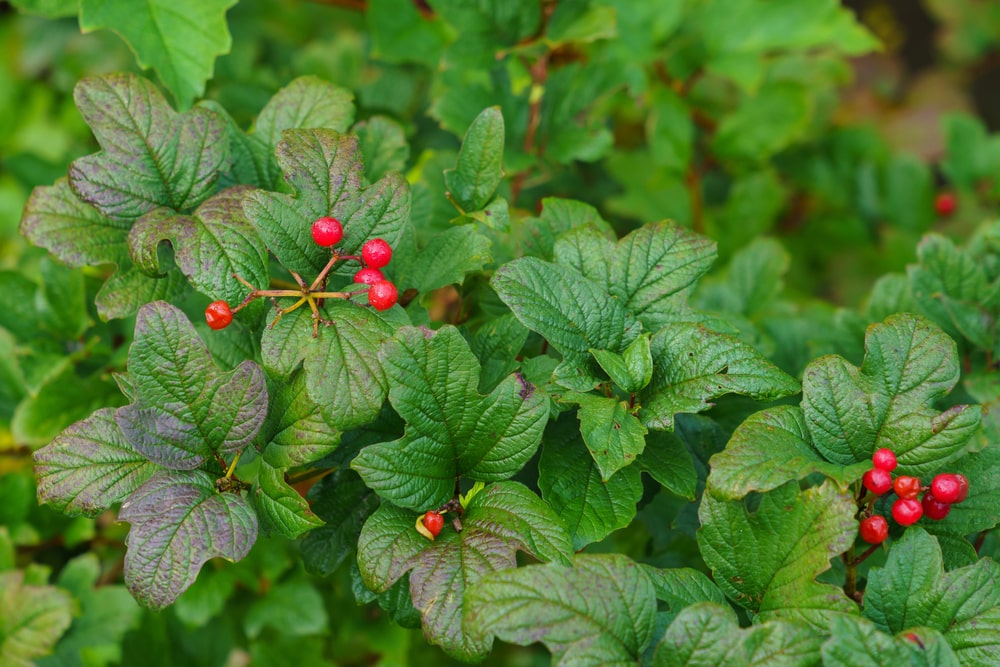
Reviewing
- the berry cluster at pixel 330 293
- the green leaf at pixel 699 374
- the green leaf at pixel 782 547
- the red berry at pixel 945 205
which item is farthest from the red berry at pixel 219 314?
the red berry at pixel 945 205

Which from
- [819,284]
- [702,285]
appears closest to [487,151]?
[702,285]

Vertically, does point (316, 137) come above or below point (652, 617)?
above

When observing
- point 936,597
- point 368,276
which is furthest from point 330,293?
point 936,597

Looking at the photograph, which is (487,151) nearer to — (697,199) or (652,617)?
(652,617)

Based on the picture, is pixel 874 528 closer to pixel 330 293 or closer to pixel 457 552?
pixel 457 552

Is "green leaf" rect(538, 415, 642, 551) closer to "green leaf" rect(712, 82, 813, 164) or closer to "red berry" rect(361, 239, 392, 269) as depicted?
"red berry" rect(361, 239, 392, 269)

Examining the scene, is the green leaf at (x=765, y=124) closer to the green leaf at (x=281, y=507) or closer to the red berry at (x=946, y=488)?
the red berry at (x=946, y=488)
